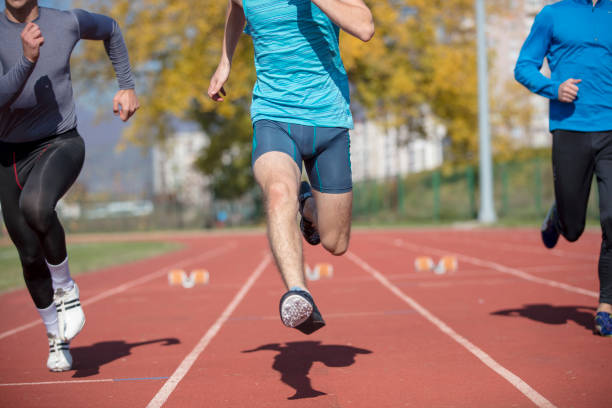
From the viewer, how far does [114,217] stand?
41.5 meters

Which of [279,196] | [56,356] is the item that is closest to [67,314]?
[56,356]

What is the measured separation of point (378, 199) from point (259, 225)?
6795mm

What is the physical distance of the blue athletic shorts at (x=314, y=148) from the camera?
369cm

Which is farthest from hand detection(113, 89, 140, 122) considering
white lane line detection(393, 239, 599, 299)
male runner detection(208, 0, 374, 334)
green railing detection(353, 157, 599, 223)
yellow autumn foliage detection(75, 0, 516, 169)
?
yellow autumn foliage detection(75, 0, 516, 169)

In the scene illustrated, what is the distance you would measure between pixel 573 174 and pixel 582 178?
0.07m

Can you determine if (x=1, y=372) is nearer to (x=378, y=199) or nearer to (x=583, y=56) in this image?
(x=583, y=56)

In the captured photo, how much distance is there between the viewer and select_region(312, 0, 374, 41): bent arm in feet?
11.0

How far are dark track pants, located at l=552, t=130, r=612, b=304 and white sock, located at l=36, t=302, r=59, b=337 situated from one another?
3.37 meters

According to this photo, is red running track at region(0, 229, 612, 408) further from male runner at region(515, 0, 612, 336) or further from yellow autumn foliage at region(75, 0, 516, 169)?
yellow autumn foliage at region(75, 0, 516, 169)

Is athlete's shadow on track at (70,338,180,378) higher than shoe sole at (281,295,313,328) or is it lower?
lower

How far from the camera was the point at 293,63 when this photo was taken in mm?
3842

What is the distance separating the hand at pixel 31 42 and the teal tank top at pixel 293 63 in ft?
3.66

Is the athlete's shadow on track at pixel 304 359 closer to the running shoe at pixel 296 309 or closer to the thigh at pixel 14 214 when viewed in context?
the running shoe at pixel 296 309

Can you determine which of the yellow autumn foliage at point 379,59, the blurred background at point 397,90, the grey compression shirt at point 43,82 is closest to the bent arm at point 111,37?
the grey compression shirt at point 43,82
